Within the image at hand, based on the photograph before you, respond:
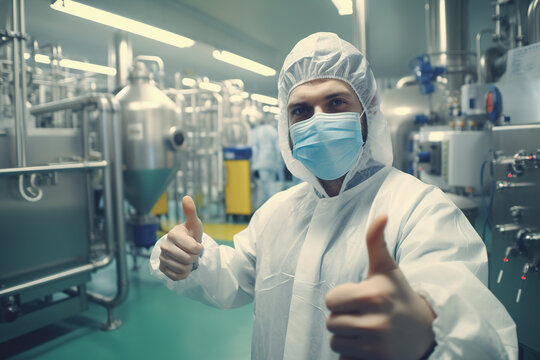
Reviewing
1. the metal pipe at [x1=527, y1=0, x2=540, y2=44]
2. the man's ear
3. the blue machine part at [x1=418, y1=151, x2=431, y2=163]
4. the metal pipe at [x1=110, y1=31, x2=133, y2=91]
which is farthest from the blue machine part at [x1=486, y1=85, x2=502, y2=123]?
the metal pipe at [x1=110, y1=31, x2=133, y2=91]

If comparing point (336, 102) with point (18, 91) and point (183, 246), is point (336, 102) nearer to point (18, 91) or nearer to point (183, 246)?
point (183, 246)

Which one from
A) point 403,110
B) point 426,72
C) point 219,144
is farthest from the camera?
point 219,144

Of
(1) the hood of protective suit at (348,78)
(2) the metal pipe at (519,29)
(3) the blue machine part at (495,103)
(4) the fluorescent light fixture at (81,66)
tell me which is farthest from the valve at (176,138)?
(4) the fluorescent light fixture at (81,66)

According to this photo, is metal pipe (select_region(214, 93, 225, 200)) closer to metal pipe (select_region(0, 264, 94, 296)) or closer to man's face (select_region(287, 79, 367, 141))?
metal pipe (select_region(0, 264, 94, 296))

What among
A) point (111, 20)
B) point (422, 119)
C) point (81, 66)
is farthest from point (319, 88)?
point (81, 66)

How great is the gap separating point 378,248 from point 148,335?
6.17ft

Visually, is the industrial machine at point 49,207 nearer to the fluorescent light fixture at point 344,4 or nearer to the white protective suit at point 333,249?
the white protective suit at point 333,249

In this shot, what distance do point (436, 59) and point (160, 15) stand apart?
138 inches

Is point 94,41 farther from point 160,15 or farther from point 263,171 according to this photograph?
point 263,171

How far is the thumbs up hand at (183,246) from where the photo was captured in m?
0.79

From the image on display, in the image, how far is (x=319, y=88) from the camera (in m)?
0.90

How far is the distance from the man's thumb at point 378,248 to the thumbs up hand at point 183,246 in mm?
443

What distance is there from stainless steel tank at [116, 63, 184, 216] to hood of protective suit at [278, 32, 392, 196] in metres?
1.98

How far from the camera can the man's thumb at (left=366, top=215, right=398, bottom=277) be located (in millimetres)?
427
